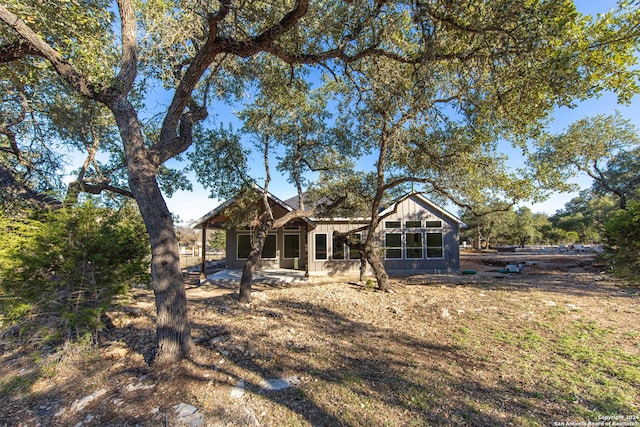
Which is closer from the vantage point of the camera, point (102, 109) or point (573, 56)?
point (573, 56)

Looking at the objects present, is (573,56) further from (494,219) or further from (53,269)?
(494,219)

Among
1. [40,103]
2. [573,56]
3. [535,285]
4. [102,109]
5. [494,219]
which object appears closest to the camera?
[573,56]

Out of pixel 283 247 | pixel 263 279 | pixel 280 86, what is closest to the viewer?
pixel 280 86

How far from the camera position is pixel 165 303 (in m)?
3.81

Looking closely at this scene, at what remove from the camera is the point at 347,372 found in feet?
12.5

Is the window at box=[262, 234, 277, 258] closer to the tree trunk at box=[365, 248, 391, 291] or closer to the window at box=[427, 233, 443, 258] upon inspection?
the tree trunk at box=[365, 248, 391, 291]

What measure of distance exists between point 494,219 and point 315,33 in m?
36.4

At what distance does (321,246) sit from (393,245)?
12.9ft

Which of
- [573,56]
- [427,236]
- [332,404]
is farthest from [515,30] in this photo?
[427,236]

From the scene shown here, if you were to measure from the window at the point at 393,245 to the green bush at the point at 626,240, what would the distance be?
35.5ft

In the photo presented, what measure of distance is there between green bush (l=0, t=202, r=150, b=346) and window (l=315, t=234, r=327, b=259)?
1058 cm

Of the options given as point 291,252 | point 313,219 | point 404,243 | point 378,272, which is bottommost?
point 378,272

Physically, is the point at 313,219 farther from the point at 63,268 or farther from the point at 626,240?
the point at 626,240

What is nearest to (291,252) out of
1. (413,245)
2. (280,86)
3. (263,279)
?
(263,279)
